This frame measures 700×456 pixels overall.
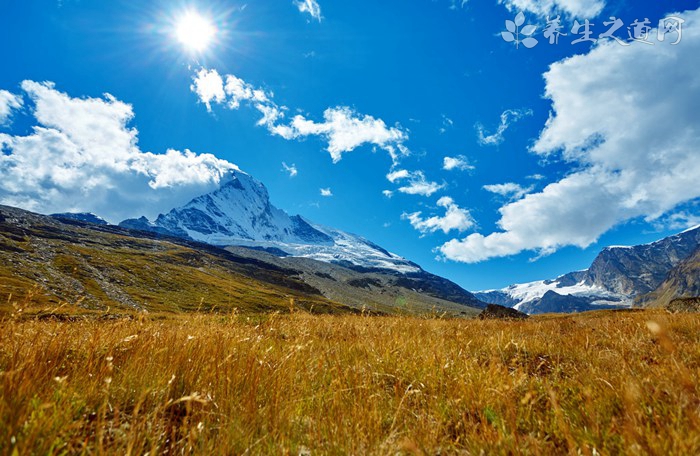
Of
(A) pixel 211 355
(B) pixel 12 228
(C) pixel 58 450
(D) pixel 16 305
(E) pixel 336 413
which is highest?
(B) pixel 12 228

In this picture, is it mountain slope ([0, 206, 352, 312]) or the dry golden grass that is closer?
the dry golden grass

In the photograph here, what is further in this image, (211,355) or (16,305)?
(211,355)

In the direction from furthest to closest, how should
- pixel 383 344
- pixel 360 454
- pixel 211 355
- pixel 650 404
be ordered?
1. pixel 383 344
2. pixel 211 355
3. pixel 650 404
4. pixel 360 454

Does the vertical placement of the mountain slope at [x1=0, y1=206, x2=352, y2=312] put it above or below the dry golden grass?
above

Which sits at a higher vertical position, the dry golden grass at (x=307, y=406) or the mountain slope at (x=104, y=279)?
the mountain slope at (x=104, y=279)

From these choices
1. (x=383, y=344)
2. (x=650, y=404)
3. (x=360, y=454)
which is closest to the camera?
(x=360, y=454)

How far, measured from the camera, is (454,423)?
3516 millimetres

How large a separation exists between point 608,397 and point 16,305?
546 cm

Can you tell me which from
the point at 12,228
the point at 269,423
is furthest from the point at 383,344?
the point at 12,228

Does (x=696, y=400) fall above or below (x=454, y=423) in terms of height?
above

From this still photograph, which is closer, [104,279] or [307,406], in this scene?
[307,406]

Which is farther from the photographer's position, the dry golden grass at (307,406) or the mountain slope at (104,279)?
the mountain slope at (104,279)

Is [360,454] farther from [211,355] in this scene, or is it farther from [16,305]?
[16,305]

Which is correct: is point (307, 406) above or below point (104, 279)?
below
